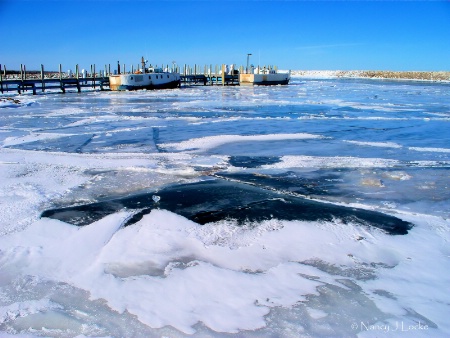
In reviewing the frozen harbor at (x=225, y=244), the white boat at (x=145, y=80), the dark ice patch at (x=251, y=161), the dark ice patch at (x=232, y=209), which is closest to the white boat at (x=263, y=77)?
the white boat at (x=145, y=80)

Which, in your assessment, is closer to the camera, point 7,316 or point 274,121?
point 7,316

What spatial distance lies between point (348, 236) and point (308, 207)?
2.76 ft

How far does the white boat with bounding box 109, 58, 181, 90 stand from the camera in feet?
130

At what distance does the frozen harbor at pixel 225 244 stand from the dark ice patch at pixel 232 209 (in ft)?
0.08

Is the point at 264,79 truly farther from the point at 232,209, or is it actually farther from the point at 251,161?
the point at 232,209

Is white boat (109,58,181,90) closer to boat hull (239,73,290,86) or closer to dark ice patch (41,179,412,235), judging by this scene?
boat hull (239,73,290,86)

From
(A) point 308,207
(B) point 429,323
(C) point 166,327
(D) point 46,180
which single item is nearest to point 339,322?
(B) point 429,323

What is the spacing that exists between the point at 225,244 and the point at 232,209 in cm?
89

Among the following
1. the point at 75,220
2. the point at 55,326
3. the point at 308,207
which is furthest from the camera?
the point at 308,207

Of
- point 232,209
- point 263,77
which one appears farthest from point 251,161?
point 263,77

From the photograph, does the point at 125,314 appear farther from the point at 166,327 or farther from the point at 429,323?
the point at 429,323

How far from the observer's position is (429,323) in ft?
7.98

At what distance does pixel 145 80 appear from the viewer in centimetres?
4119

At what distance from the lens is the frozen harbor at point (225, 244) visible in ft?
8.14
